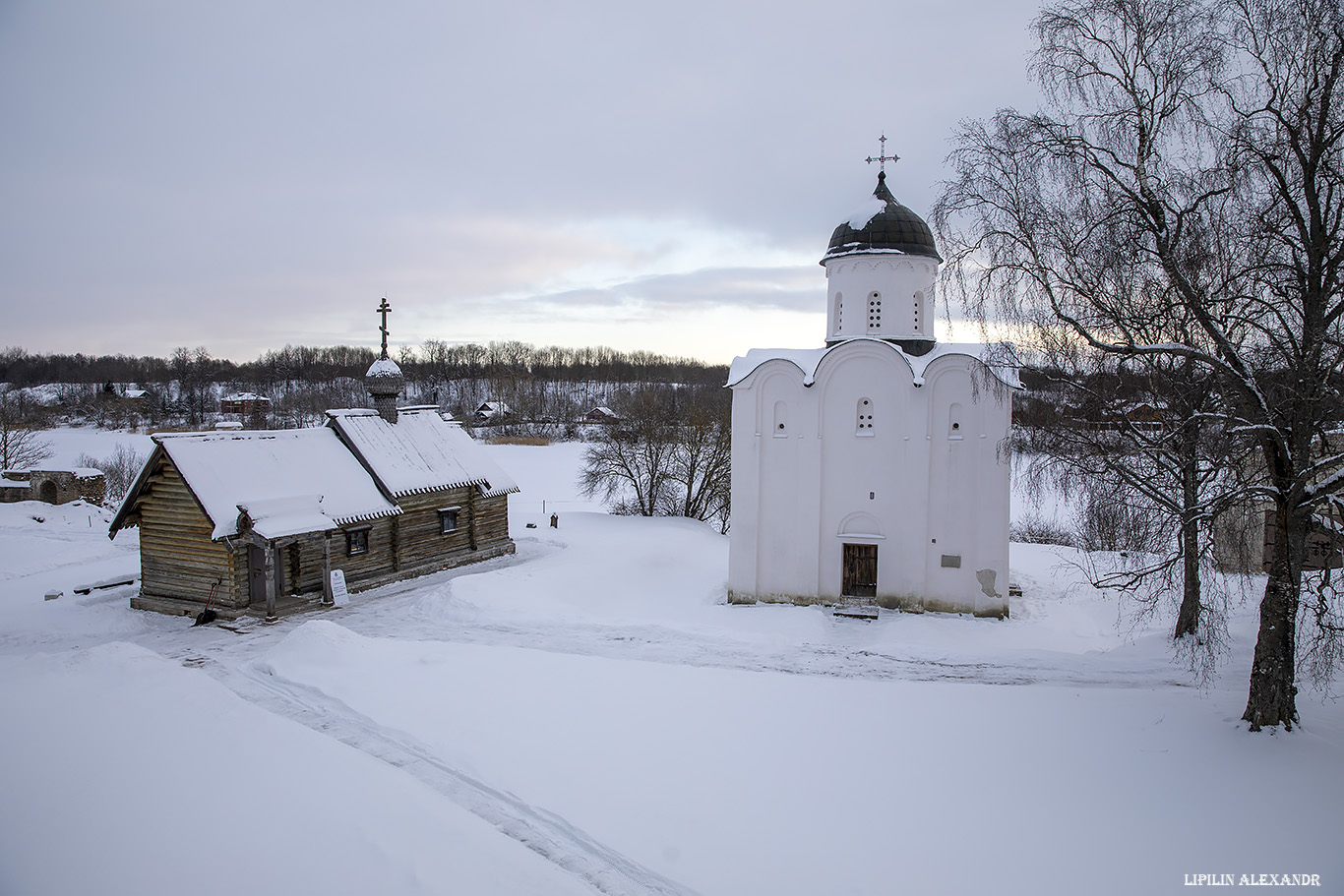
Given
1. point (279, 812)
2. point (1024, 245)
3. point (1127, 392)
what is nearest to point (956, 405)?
point (1127, 392)

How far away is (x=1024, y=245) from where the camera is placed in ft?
28.4

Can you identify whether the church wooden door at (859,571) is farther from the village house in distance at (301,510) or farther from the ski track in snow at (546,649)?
the village house in distance at (301,510)

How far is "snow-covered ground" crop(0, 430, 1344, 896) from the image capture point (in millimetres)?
5988

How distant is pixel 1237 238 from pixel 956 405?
7.65 m

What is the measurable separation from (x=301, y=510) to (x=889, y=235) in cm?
1465

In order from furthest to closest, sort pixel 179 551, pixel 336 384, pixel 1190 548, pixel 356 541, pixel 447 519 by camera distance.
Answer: pixel 336 384 < pixel 447 519 < pixel 356 541 < pixel 179 551 < pixel 1190 548

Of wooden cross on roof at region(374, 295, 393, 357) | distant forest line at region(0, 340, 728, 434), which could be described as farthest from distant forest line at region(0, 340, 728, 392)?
wooden cross on roof at region(374, 295, 393, 357)

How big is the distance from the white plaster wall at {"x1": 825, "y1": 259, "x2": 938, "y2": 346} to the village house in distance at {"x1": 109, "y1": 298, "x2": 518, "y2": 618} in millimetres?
10795

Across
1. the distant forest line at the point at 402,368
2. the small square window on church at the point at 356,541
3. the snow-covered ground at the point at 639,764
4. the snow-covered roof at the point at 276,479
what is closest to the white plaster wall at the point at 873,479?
the snow-covered ground at the point at 639,764

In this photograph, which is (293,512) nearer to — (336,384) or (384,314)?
(384,314)

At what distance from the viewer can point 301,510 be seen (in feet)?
49.4

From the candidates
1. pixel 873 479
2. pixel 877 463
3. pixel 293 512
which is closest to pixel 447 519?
pixel 293 512

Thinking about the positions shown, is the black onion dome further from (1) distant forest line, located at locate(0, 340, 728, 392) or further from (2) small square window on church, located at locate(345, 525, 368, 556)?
(1) distant forest line, located at locate(0, 340, 728, 392)

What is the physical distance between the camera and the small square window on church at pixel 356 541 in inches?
644
